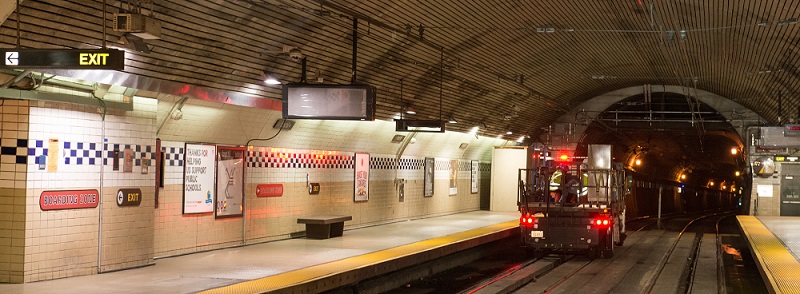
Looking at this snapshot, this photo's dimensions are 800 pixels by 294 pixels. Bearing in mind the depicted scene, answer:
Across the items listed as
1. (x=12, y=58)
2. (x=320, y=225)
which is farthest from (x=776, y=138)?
(x=12, y=58)

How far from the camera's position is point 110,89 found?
35.3ft

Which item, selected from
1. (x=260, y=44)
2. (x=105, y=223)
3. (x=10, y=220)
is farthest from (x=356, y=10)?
(x=10, y=220)

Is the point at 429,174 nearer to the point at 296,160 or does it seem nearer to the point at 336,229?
the point at 336,229

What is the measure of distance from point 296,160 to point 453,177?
10484 millimetres

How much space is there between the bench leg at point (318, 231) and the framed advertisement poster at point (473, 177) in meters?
12.4

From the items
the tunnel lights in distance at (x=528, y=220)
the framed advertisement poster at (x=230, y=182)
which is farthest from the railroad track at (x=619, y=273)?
the framed advertisement poster at (x=230, y=182)

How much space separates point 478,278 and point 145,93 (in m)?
7.52

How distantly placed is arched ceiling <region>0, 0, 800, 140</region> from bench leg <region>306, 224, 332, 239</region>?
279cm

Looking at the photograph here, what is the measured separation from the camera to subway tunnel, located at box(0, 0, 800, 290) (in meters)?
9.59

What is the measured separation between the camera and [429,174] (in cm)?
2422

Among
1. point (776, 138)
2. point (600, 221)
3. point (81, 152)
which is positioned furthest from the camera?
point (776, 138)

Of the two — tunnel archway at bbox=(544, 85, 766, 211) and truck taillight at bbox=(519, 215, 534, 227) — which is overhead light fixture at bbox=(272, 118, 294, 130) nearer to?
Answer: truck taillight at bbox=(519, 215, 534, 227)

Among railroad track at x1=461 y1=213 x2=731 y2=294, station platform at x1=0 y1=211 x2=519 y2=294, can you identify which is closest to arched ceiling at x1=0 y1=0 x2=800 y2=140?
station platform at x1=0 y1=211 x2=519 y2=294

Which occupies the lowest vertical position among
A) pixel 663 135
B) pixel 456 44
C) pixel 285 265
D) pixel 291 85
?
pixel 285 265
